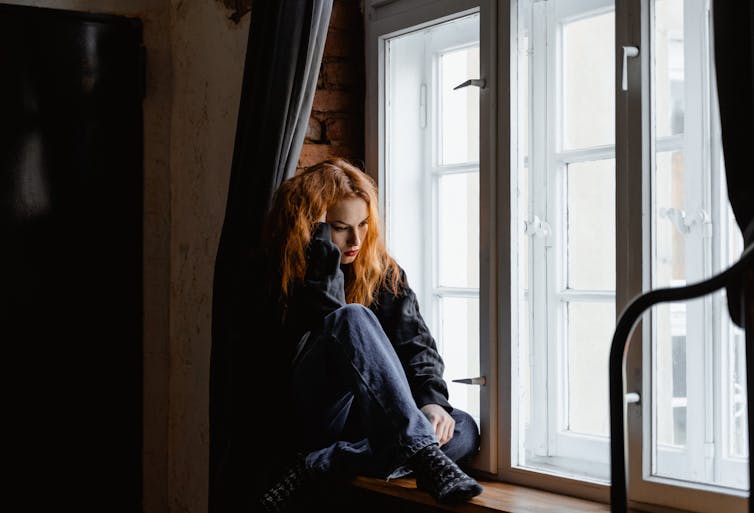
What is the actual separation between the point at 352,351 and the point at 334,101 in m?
0.94

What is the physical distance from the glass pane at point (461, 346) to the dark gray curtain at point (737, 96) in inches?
40.6

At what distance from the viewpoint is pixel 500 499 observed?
201cm

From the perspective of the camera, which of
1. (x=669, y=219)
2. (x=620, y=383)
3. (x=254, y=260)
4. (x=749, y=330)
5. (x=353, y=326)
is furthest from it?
(x=254, y=260)

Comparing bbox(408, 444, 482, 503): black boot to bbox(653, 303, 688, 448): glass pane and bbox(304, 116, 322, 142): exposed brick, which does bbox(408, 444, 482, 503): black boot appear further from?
bbox(304, 116, 322, 142): exposed brick

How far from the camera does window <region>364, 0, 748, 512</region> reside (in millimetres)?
1851

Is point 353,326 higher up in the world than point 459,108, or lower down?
lower down

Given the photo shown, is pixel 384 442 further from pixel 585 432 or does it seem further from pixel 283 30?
pixel 283 30

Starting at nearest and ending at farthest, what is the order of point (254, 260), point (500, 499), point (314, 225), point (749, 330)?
point (749, 330) < point (500, 499) < point (314, 225) < point (254, 260)

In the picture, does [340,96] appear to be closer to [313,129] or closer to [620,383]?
[313,129]

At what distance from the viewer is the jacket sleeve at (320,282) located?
2264 mm

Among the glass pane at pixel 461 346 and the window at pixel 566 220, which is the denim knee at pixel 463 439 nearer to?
the window at pixel 566 220

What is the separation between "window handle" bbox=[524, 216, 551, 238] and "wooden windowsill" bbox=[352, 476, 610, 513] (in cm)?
63

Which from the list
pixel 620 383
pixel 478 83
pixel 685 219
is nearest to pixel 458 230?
pixel 478 83

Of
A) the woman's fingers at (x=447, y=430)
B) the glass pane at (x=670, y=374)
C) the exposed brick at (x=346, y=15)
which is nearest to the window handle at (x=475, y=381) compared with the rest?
the woman's fingers at (x=447, y=430)
